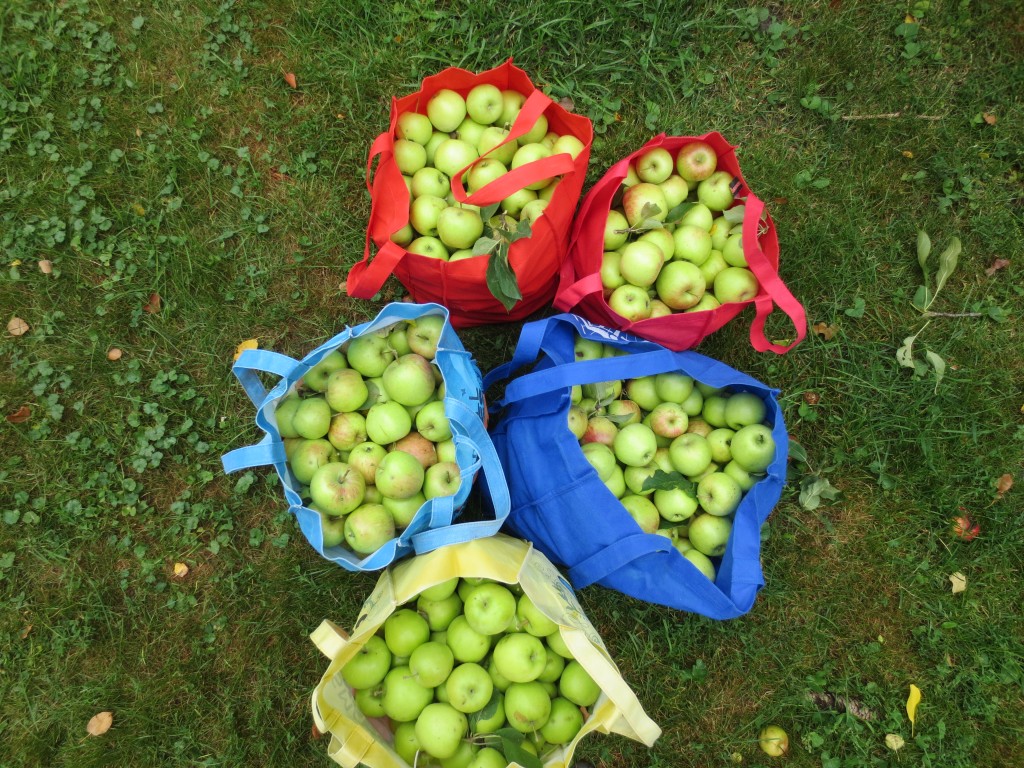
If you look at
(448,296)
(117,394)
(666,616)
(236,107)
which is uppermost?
(236,107)

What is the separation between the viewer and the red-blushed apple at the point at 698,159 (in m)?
2.60

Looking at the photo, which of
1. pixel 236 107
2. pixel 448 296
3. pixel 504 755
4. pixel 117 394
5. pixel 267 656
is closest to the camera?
pixel 504 755

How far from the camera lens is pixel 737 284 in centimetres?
250

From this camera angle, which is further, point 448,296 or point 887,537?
point 887,537

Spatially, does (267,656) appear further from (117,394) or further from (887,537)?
(887,537)

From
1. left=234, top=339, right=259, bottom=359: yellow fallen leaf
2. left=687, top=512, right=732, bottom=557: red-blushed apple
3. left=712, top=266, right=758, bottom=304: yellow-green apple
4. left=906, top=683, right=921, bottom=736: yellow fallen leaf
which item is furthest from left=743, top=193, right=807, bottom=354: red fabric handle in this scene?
left=234, top=339, right=259, bottom=359: yellow fallen leaf

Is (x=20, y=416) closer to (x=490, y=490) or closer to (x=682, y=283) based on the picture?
(x=490, y=490)

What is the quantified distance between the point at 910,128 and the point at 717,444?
2358 millimetres

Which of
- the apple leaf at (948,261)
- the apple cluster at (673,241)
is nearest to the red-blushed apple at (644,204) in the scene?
the apple cluster at (673,241)

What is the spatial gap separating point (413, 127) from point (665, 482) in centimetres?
177

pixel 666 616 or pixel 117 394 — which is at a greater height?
pixel 117 394

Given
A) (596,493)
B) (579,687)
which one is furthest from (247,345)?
(579,687)

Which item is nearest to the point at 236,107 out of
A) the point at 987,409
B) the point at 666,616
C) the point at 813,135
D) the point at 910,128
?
the point at 813,135

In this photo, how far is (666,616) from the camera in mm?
2969
